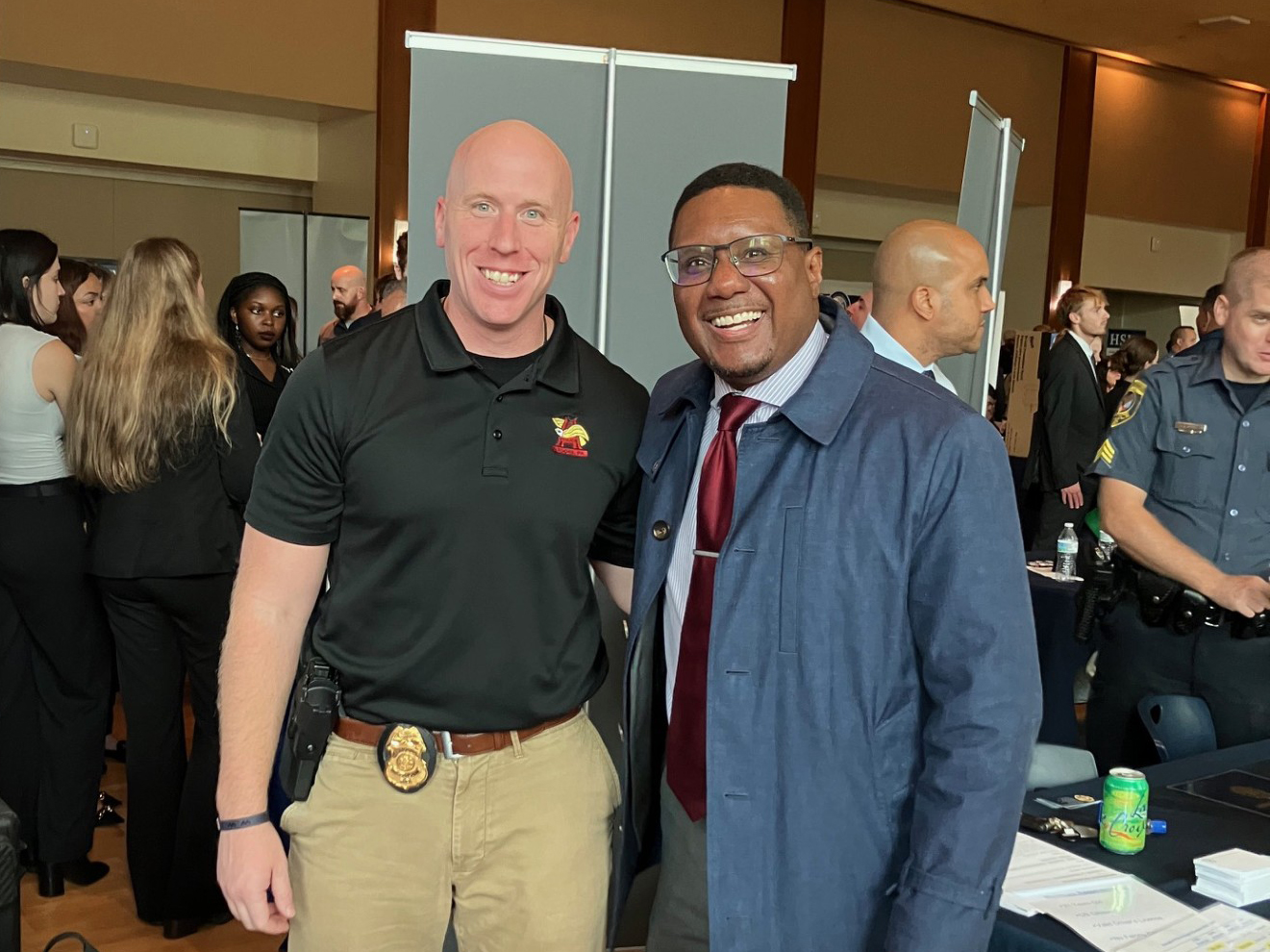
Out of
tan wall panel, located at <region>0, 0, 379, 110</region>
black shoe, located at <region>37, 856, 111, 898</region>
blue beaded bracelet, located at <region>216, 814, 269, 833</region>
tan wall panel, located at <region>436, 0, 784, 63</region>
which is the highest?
tan wall panel, located at <region>436, 0, 784, 63</region>

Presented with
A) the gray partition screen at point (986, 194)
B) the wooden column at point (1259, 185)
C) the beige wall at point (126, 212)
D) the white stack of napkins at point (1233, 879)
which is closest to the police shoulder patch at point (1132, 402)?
the gray partition screen at point (986, 194)

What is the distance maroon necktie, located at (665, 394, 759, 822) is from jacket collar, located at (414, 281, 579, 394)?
236 mm

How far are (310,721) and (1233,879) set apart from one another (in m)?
1.28

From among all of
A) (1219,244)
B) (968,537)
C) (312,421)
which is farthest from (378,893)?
(1219,244)

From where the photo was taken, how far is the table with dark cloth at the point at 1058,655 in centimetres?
399

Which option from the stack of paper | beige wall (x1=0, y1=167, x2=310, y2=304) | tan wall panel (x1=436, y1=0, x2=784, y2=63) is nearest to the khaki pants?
the stack of paper

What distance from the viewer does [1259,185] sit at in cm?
1416

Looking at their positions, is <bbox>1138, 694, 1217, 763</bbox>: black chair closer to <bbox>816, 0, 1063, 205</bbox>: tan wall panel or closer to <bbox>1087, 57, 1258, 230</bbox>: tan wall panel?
<bbox>816, 0, 1063, 205</bbox>: tan wall panel

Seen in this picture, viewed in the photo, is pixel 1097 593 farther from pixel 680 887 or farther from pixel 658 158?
pixel 680 887

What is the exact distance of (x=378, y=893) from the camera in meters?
1.62

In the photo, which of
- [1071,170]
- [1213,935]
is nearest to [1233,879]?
[1213,935]

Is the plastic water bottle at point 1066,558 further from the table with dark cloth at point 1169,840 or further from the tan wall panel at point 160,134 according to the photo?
the tan wall panel at point 160,134

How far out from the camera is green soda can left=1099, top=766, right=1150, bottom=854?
6.11 ft

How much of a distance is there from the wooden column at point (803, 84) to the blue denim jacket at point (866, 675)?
9.31 metres
